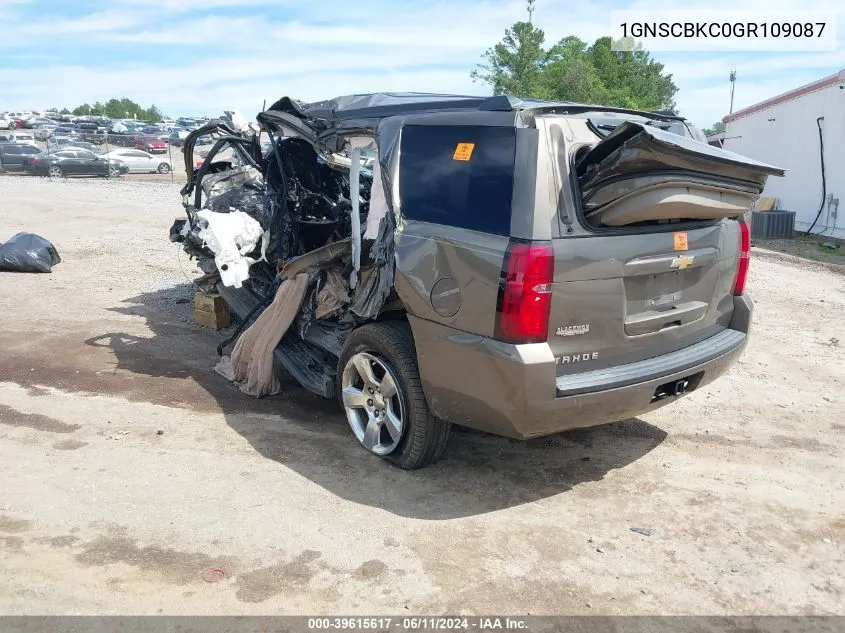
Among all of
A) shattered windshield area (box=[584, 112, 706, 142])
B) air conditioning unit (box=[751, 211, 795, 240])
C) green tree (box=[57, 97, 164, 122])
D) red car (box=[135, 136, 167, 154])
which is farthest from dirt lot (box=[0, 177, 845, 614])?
green tree (box=[57, 97, 164, 122])

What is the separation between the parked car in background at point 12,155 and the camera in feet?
97.2

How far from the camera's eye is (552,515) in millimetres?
3879

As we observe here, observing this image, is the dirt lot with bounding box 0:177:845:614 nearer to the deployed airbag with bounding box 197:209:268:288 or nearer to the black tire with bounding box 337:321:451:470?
the black tire with bounding box 337:321:451:470

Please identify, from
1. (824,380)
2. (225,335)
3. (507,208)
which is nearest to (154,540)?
(507,208)

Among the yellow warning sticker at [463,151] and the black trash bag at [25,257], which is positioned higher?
the yellow warning sticker at [463,151]

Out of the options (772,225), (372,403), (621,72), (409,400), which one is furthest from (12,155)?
(621,72)

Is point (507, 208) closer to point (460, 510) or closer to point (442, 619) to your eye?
point (460, 510)

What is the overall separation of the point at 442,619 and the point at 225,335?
4.90 meters

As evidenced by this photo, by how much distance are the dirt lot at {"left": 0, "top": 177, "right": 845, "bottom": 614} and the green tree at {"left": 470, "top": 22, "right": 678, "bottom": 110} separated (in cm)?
3764

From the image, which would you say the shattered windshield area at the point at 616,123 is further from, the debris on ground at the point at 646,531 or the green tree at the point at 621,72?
the green tree at the point at 621,72

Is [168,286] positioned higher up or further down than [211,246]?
further down

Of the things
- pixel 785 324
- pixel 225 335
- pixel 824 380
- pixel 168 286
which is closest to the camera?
pixel 824 380

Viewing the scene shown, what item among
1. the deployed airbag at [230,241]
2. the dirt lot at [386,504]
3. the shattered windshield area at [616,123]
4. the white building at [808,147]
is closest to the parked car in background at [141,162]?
the white building at [808,147]

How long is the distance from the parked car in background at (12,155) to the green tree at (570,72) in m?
26.2
